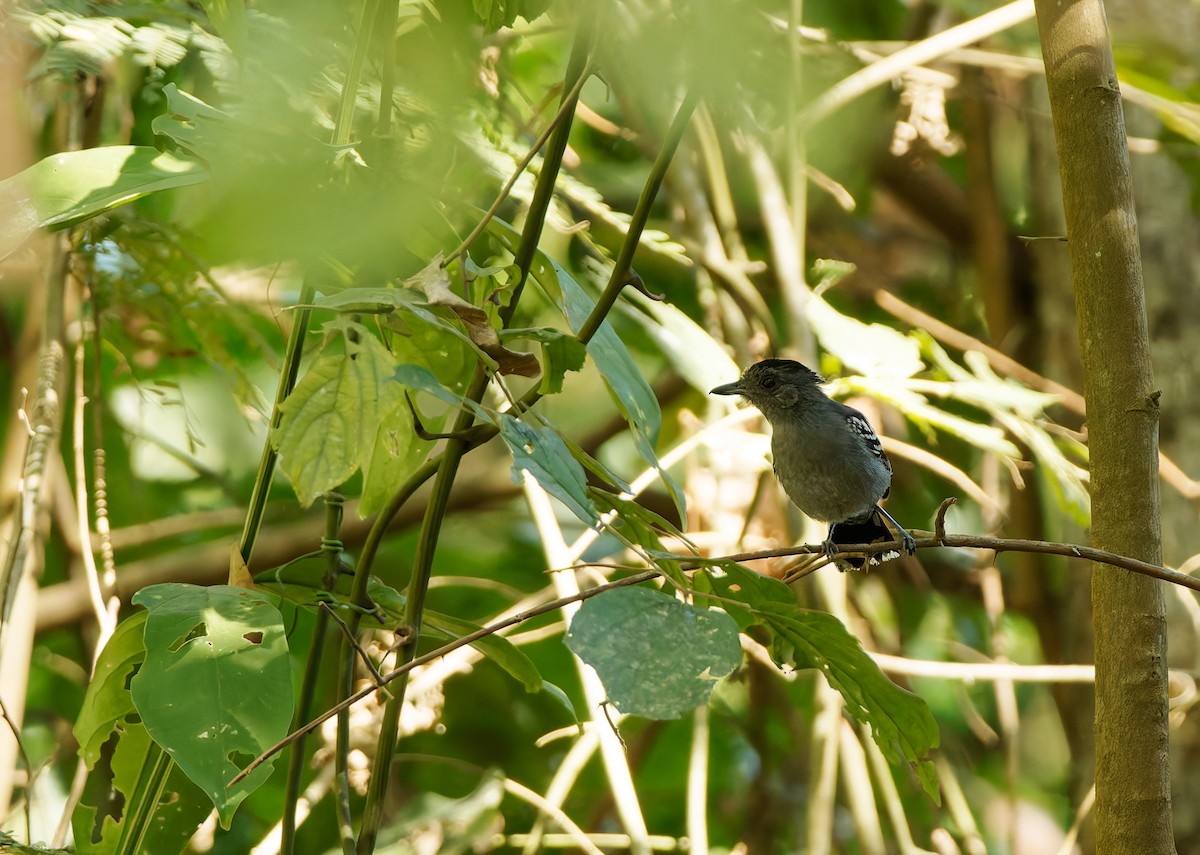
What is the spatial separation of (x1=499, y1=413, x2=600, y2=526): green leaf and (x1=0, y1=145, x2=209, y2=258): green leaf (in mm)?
559

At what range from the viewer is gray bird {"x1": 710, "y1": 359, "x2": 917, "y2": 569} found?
2.96 metres

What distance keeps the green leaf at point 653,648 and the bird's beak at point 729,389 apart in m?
1.77

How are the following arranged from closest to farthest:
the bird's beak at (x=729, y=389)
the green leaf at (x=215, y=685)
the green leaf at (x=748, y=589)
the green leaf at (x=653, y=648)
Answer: the green leaf at (x=653, y=648) → the green leaf at (x=215, y=685) → the green leaf at (x=748, y=589) → the bird's beak at (x=729, y=389)

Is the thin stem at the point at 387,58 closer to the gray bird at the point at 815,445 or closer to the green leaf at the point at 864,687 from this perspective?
the green leaf at the point at 864,687

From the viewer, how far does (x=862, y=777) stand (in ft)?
10.4

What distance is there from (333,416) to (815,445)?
185 centimetres

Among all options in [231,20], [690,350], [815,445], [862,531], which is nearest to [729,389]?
[690,350]

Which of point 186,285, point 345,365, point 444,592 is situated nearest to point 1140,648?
point 345,365

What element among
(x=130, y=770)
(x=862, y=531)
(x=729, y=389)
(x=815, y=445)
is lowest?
(x=130, y=770)

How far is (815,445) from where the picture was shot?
2998 mm

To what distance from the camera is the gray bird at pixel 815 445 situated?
9.72ft

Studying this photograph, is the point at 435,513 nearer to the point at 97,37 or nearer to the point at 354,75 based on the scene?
the point at 354,75

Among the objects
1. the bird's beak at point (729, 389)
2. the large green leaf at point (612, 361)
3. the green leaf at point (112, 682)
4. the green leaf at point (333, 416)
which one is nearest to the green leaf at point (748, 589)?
the large green leaf at point (612, 361)

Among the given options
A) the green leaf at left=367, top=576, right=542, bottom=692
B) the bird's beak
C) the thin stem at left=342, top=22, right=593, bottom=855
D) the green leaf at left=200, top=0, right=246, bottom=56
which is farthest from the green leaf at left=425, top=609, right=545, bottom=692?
the bird's beak
